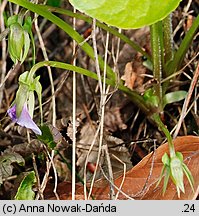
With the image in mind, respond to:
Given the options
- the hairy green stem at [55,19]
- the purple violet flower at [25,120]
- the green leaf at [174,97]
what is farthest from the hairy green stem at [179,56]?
the purple violet flower at [25,120]

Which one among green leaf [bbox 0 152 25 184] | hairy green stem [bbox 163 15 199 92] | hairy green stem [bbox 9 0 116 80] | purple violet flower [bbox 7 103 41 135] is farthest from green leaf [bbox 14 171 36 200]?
hairy green stem [bbox 163 15 199 92]

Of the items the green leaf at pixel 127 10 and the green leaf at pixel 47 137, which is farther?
the green leaf at pixel 47 137

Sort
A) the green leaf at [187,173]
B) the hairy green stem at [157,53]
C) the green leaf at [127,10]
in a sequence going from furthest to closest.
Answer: the hairy green stem at [157,53] → the green leaf at [187,173] → the green leaf at [127,10]

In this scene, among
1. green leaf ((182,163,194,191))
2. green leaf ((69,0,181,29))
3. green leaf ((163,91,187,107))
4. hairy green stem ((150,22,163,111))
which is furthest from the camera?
green leaf ((163,91,187,107))

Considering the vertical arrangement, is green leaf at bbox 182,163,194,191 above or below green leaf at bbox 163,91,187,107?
below

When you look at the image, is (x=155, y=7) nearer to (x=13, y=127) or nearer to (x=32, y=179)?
(x=32, y=179)

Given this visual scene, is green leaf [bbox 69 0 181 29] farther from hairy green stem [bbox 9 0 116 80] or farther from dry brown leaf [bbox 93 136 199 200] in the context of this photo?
dry brown leaf [bbox 93 136 199 200]

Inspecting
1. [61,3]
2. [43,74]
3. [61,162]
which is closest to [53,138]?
[61,162]

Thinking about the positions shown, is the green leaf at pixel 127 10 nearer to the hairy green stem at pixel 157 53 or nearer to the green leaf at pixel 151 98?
the hairy green stem at pixel 157 53
